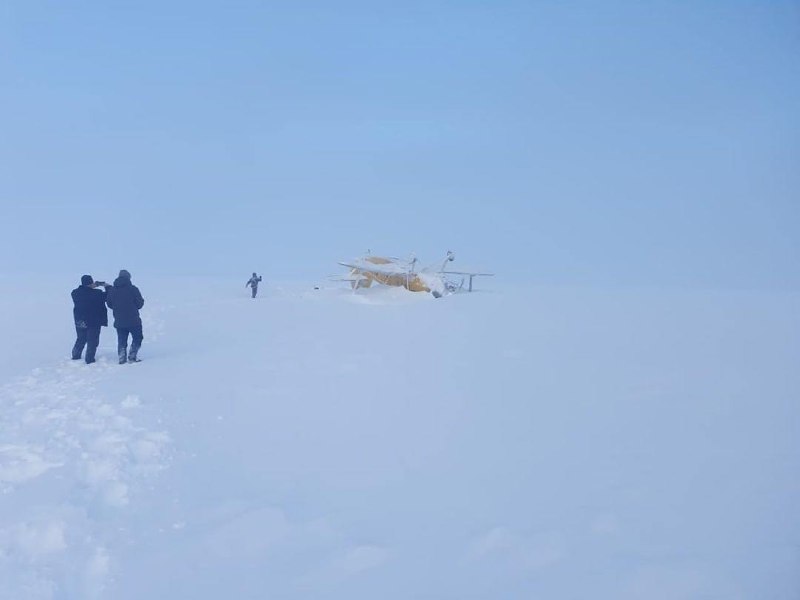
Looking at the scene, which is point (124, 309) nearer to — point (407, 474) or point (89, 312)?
point (89, 312)

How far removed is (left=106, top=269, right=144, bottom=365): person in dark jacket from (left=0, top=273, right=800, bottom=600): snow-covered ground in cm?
62

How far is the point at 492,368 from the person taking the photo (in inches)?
401

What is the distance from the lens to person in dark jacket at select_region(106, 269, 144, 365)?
11.1 meters

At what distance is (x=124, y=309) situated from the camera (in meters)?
11.2

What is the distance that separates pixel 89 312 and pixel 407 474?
8.21m

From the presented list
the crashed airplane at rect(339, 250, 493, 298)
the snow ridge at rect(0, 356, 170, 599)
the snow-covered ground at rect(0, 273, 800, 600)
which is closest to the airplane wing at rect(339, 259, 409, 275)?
the crashed airplane at rect(339, 250, 493, 298)

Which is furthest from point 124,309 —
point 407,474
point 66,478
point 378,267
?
point 378,267

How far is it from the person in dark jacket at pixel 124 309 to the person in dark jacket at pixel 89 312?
29cm

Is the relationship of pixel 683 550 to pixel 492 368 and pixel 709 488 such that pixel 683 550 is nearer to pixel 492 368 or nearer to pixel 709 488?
pixel 709 488

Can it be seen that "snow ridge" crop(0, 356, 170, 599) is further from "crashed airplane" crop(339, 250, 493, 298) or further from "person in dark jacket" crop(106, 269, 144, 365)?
"crashed airplane" crop(339, 250, 493, 298)

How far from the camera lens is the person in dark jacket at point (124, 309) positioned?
11141mm

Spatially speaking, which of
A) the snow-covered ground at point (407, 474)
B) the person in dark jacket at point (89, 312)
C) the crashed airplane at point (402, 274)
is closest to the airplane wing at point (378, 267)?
the crashed airplane at point (402, 274)

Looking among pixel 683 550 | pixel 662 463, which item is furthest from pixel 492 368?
pixel 683 550

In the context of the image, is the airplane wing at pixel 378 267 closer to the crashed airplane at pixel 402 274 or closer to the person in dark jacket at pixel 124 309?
the crashed airplane at pixel 402 274
